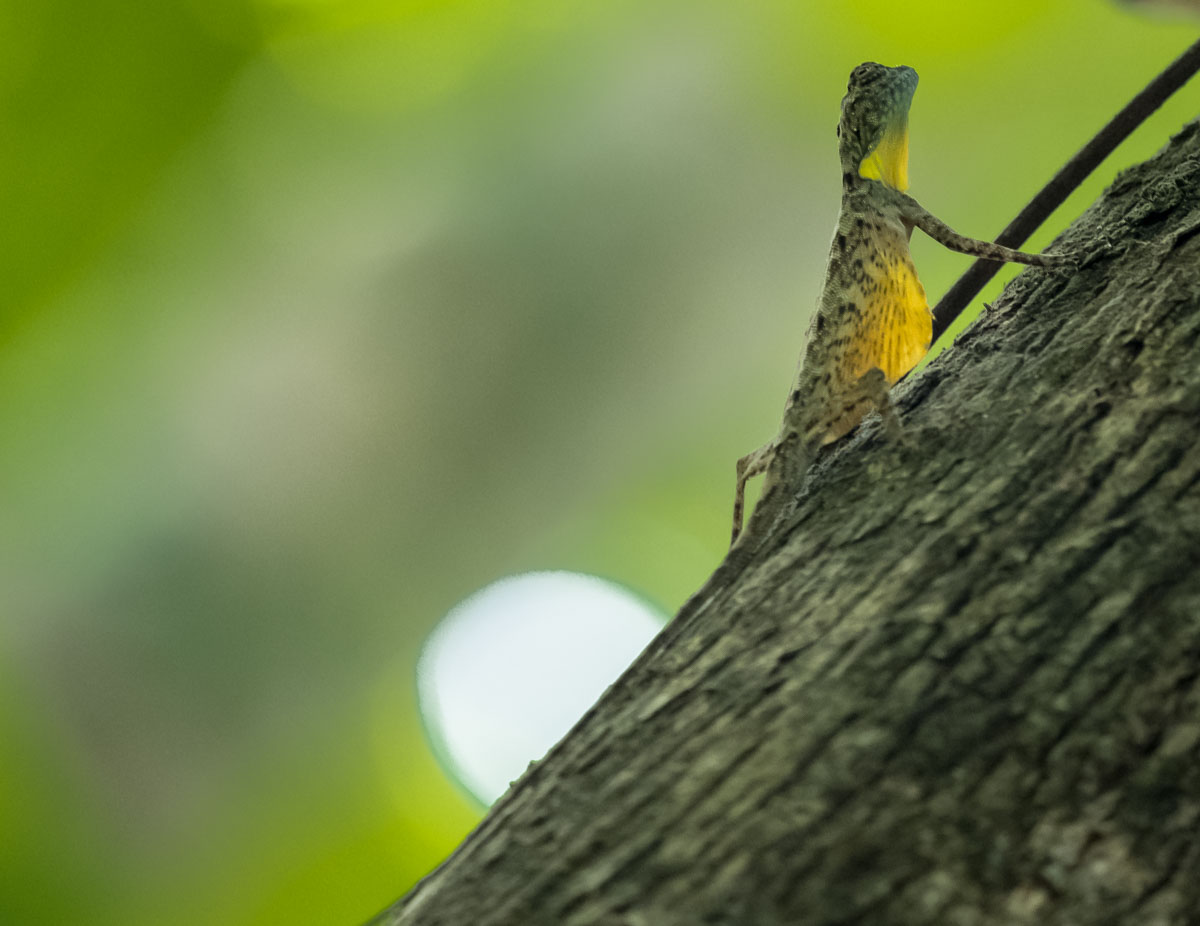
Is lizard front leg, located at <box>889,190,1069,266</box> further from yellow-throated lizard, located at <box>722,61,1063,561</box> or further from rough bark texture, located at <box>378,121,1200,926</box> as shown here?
rough bark texture, located at <box>378,121,1200,926</box>

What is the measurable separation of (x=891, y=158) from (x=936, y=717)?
2272 millimetres

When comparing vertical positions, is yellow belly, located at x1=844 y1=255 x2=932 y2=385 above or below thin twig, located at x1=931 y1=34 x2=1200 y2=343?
above

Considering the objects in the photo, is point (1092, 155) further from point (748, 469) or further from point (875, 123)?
point (748, 469)

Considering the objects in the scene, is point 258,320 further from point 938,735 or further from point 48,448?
point 938,735

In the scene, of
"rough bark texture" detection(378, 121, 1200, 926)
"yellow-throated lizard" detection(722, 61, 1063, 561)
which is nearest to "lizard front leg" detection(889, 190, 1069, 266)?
"yellow-throated lizard" detection(722, 61, 1063, 561)

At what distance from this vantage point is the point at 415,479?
582 cm

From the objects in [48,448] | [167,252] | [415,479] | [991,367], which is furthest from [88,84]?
[991,367]

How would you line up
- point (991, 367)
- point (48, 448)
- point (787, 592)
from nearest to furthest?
point (787, 592) < point (991, 367) < point (48, 448)

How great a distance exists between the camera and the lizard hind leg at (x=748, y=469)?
2389 millimetres

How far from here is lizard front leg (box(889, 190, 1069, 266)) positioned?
2.12 metres

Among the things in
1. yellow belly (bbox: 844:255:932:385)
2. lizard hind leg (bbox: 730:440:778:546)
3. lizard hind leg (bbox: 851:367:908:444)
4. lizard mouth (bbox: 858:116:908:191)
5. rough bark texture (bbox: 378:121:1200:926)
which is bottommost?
rough bark texture (bbox: 378:121:1200:926)

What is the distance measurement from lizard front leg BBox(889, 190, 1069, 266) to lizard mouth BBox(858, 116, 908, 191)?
0.40 ft

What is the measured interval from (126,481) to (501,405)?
212 centimetres

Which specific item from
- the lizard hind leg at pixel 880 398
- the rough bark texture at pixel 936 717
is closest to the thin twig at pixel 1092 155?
the lizard hind leg at pixel 880 398
